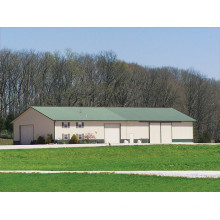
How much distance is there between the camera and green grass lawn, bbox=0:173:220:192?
56.9 feet

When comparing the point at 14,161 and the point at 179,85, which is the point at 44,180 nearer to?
the point at 14,161

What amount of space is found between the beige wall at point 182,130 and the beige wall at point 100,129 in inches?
135

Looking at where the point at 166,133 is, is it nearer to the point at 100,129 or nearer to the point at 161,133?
the point at 161,133

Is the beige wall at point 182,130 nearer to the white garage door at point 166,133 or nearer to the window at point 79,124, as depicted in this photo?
the white garage door at point 166,133

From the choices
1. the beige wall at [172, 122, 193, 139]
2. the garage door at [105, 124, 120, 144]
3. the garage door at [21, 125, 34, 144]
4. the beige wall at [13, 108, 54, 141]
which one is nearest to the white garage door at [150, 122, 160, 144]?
the beige wall at [172, 122, 193, 139]

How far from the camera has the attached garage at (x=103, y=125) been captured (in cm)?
5072

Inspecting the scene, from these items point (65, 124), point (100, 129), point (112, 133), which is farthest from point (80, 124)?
point (112, 133)

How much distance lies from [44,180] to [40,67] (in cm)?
4916

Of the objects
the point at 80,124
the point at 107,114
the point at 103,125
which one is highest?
the point at 107,114

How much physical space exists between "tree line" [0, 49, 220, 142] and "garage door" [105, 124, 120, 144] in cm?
1300

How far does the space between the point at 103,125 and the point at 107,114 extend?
2.47 meters

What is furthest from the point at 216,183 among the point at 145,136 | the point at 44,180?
the point at 145,136

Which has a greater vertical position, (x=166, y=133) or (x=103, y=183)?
(x=166, y=133)

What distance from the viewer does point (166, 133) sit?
5569 centimetres
